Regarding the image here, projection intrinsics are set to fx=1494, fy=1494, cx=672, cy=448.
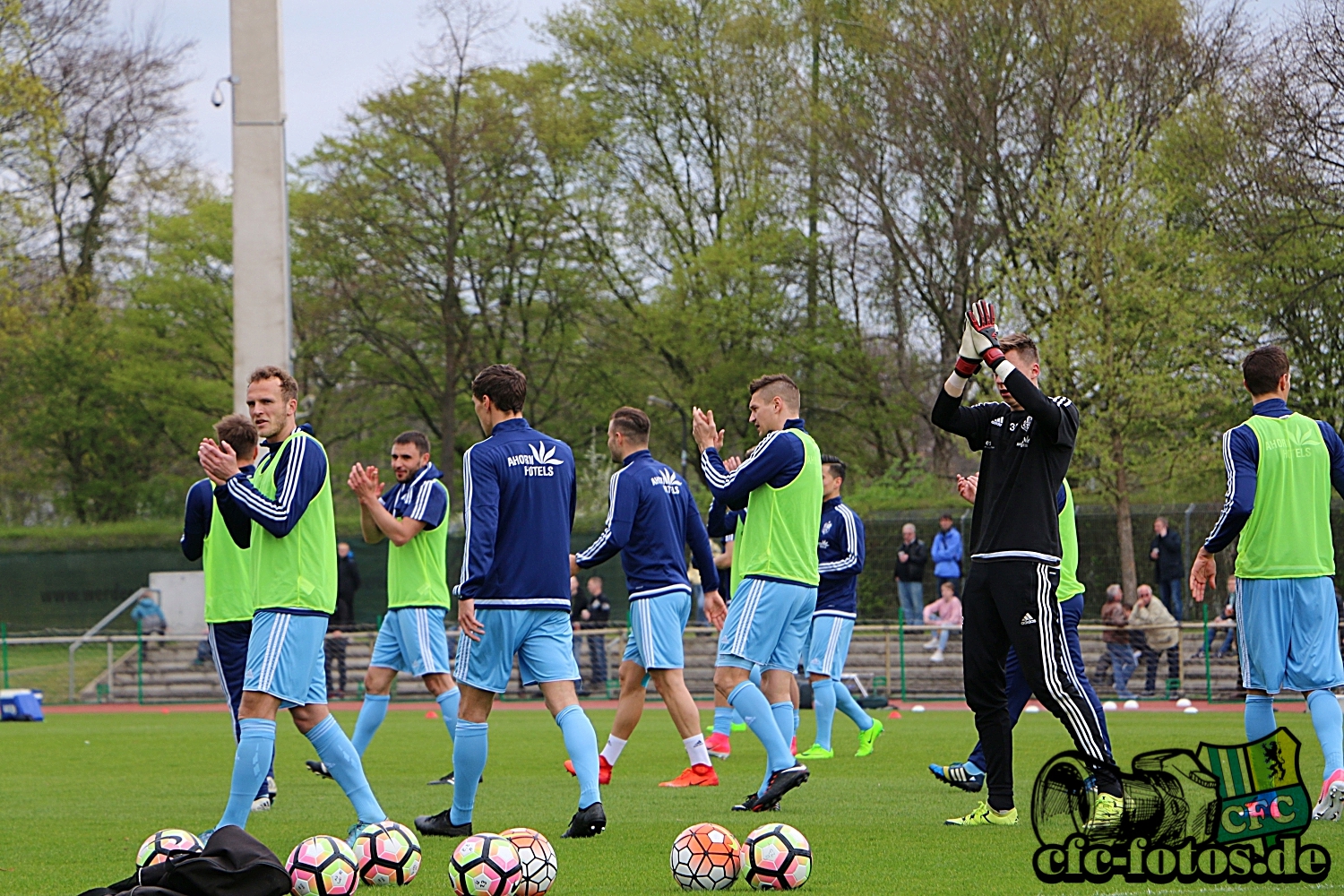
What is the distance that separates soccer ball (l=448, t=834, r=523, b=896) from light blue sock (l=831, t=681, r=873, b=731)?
6.88 metres

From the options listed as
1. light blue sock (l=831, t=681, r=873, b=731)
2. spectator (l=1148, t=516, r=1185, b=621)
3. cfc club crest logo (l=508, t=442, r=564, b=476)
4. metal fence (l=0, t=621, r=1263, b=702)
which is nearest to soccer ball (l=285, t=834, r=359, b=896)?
cfc club crest logo (l=508, t=442, r=564, b=476)

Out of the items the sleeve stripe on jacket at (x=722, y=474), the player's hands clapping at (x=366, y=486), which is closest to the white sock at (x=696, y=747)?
the sleeve stripe on jacket at (x=722, y=474)

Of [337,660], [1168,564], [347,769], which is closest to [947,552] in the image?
[1168,564]

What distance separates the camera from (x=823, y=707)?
12344 millimetres

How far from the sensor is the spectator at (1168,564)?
78.7ft

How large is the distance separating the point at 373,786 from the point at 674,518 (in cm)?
292

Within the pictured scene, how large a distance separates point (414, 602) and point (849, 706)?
3876mm

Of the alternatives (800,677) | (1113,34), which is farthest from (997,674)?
(1113,34)

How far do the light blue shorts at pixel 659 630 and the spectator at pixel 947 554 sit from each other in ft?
50.2

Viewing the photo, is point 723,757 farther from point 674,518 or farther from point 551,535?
point 551,535

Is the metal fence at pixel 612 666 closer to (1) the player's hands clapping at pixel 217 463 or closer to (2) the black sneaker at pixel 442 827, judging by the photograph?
(2) the black sneaker at pixel 442 827

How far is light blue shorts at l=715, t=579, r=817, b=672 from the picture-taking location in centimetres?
888

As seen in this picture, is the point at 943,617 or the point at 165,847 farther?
the point at 943,617

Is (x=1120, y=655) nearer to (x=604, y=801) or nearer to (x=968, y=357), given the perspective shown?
(x=604, y=801)
